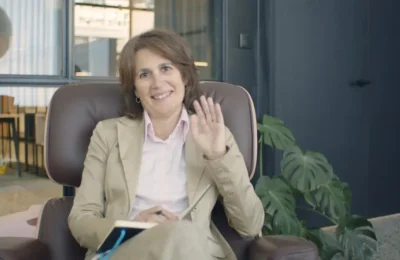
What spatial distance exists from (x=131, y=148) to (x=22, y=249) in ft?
1.54

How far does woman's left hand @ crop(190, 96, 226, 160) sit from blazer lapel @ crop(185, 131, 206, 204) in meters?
0.15

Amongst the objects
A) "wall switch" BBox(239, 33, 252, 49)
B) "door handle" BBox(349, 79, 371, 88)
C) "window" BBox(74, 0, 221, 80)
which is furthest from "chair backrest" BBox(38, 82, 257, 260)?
"door handle" BBox(349, 79, 371, 88)

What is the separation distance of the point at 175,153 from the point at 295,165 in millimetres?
971

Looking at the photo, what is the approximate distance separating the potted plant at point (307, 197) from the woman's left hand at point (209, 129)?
0.98m

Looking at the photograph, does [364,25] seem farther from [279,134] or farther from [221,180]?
[221,180]

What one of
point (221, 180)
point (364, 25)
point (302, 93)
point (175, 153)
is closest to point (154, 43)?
point (175, 153)

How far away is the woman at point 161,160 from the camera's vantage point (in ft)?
5.26

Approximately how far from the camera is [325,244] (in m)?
2.66

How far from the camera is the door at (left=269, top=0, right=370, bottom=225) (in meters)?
3.19

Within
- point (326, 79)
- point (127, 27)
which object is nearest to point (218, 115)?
point (127, 27)

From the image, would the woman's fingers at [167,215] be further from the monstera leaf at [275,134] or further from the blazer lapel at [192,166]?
the monstera leaf at [275,134]

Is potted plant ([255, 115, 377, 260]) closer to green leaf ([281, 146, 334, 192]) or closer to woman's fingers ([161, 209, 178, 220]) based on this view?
green leaf ([281, 146, 334, 192])

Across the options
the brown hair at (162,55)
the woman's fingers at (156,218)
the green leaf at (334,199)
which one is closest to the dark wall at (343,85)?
the green leaf at (334,199)

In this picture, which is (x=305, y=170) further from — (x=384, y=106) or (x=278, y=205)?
(x=384, y=106)
